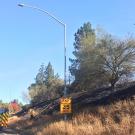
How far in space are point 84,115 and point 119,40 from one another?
2219 centimetres

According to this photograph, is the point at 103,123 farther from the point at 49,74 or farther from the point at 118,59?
the point at 49,74

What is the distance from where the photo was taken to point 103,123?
28.9 meters

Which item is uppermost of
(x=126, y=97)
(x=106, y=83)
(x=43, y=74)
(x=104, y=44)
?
(x=43, y=74)

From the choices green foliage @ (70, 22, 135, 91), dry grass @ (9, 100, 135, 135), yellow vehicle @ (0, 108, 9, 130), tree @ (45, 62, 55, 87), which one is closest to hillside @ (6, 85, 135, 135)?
dry grass @ (9, 100, 135, 135)

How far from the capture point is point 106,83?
55.9 metres

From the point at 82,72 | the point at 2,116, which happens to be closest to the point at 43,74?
the point at 82,72

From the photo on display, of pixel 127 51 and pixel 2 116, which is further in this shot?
pixel 127 51

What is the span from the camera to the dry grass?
24.2 m

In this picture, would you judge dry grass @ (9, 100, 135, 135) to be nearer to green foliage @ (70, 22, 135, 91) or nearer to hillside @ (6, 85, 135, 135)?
hillside @ (6, 85, 135, 135)

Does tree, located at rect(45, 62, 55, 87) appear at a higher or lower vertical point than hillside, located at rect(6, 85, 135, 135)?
higher

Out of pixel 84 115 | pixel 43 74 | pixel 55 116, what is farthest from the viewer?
pixel 43 74

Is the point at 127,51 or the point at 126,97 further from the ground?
the point at 127,51

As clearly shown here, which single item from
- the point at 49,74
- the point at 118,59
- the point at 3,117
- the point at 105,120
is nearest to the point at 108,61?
the point at 118,59

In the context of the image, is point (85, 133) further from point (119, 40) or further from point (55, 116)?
point (119, 40)
